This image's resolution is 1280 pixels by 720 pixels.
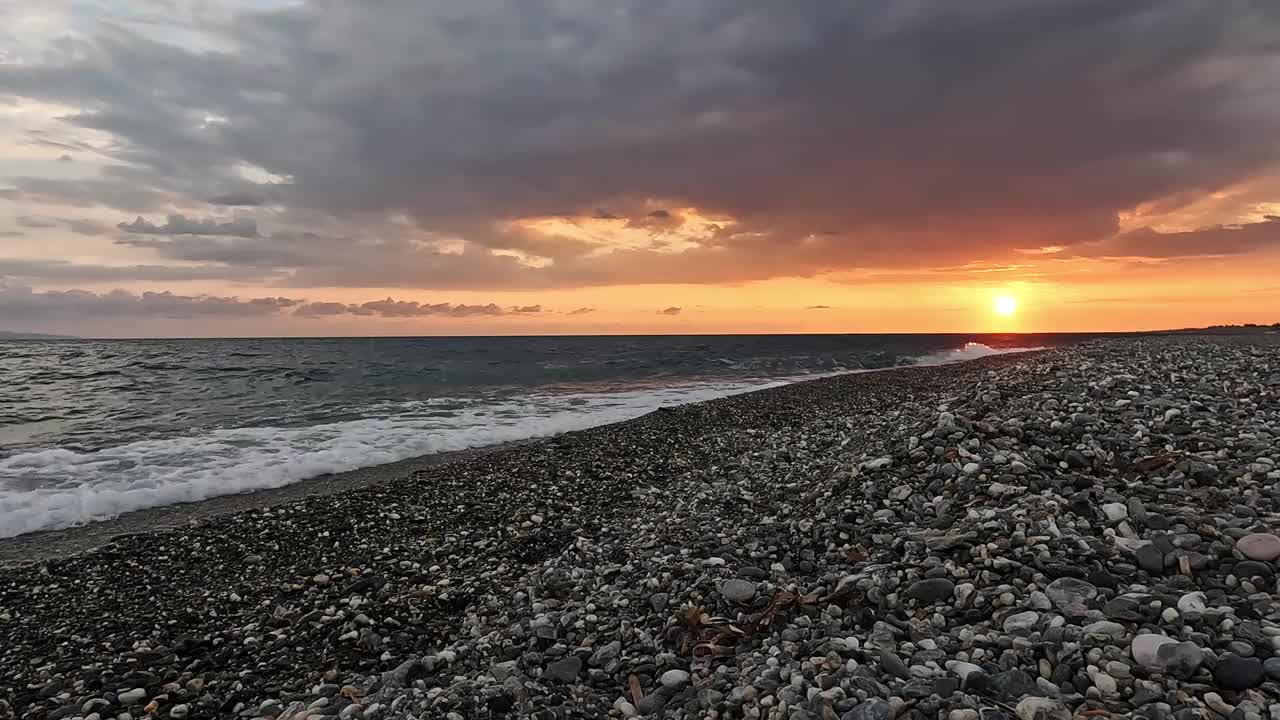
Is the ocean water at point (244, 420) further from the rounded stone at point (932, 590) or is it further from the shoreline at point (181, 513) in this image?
the rounded stone at point (932, 590)

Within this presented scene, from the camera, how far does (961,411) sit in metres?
→ 9.23

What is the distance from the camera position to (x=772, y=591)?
5523 mm

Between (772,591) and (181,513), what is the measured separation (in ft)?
36.3

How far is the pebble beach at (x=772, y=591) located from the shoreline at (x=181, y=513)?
607 mm

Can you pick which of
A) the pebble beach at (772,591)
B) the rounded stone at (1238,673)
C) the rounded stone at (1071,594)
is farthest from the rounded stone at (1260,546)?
the rounded stone at (1238,673)

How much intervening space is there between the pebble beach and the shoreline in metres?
0.61

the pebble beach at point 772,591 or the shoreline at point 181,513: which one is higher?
the pebble beach at point 772,591

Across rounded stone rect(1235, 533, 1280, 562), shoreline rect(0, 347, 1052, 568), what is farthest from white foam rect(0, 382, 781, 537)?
rounded stone rect(1235, 533, 1280, 562)

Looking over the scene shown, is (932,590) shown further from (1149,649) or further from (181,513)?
(181,513)

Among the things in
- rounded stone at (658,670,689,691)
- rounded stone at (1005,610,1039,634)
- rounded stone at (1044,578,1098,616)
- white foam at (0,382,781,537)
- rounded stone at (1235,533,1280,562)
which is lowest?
white foam at (0,382,781,537)

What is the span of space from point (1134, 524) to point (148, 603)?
10157mm

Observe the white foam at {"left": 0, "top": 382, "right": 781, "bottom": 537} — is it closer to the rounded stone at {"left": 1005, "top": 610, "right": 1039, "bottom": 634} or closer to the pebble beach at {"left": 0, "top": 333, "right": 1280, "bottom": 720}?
the pebble beach at {"left": 0, "top": 333, "right": 1280, "bottom": 720}

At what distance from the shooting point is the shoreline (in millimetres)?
9602

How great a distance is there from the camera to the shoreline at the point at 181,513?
31.5 feet
